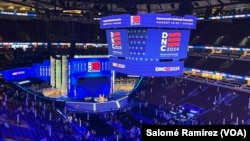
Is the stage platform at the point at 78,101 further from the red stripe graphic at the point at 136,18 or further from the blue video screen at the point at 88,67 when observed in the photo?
the red stripe graphic at the point at 136,18

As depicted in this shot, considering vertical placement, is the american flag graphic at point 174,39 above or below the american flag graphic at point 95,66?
above

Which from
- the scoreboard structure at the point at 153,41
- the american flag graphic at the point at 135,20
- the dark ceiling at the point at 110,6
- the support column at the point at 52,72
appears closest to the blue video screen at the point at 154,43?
the scoreboard structure at the point at 153,41

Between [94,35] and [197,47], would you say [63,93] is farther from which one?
[197,47]

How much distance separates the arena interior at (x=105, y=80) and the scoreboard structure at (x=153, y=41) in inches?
85.5

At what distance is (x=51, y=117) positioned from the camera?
2508cm

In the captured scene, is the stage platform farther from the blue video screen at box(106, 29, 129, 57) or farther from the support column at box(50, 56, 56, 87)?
the blue video screen at box(106, 29, 129, 57)

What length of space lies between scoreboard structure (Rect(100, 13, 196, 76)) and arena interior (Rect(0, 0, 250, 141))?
217 centimetres

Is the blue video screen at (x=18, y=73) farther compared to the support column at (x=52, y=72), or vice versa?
the support column at (x=52, y=72)

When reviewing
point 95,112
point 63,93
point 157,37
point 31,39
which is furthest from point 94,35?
point 157,37

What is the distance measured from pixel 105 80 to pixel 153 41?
1467 cm

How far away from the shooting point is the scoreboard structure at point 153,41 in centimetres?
1909

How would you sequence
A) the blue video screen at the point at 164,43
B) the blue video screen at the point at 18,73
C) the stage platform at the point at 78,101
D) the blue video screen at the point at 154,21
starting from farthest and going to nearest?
the stage platform at the point at 78,101 → the blue video screen at the point at 18,73 → the blue video screen at the point at 164,43 → the blue video screen at the point at 154,21

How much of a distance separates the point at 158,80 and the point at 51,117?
15271mm

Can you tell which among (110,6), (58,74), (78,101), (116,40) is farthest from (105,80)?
(116,40)
